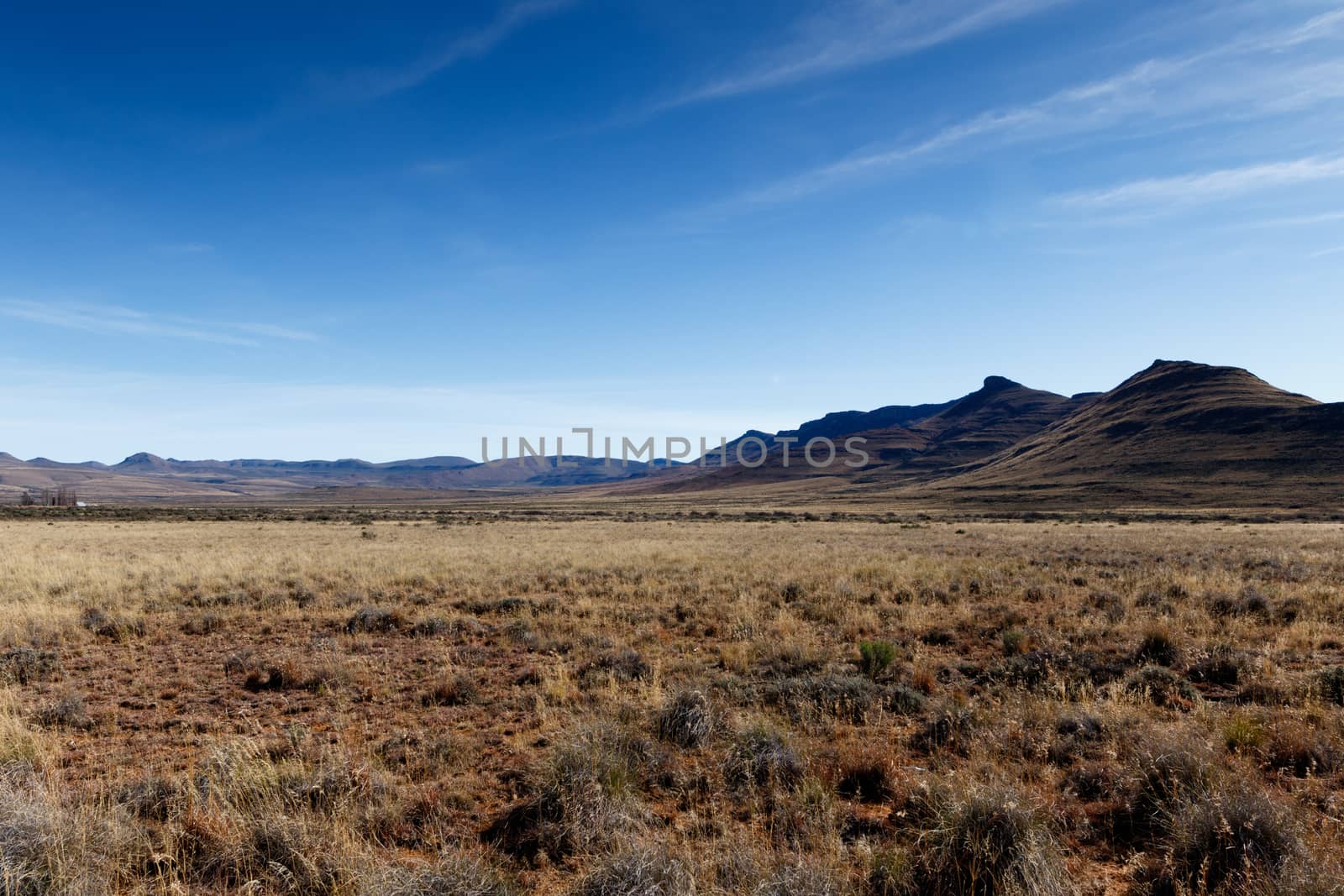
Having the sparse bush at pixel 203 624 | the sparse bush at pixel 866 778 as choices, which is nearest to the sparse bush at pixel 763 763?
the sparse bush at pixel 866 778

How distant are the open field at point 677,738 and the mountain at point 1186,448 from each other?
293 feet

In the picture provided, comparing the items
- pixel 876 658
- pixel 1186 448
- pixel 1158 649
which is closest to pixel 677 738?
pixel 876 658

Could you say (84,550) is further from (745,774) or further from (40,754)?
(745,774)

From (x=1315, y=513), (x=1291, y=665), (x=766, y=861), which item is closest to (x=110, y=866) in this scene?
(x=766, y=861)

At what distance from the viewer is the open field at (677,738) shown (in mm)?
4055

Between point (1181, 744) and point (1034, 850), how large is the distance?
2.60m

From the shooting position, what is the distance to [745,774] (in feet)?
17.9

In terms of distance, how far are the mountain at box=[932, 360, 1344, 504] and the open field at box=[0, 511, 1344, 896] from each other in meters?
89.4

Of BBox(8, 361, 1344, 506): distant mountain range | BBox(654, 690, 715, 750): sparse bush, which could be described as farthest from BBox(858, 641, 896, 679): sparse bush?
BBox(8, 361, 1344, 506): distant mountain range

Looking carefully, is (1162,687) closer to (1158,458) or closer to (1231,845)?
(1231,845)

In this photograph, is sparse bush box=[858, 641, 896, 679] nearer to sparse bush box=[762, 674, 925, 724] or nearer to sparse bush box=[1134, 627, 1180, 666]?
sparse bush box=[762, 674, 925, 724]

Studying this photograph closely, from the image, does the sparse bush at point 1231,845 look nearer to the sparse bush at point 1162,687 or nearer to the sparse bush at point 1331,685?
the sparse bush at point 1162,687

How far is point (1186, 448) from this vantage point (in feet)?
352

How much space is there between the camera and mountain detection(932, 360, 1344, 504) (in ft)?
284
